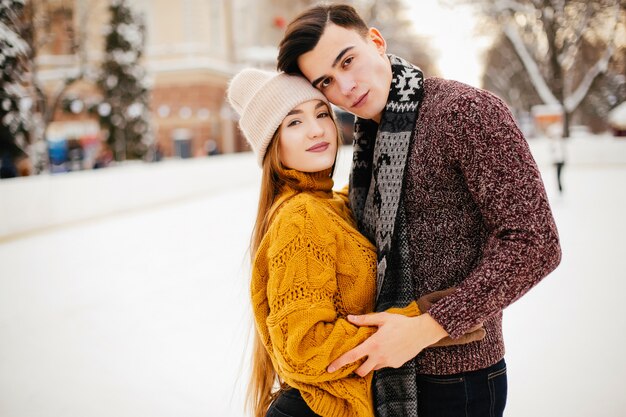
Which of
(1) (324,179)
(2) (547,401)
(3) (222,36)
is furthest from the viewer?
(3) (222,36)

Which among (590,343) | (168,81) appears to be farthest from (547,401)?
(168,81)

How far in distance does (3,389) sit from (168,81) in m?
25.4

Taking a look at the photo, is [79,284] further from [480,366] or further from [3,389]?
[480,366]

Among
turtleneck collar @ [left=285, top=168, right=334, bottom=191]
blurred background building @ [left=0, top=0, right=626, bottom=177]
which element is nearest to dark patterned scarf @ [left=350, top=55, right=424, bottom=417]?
turtleneck collar @ [left=285, top=168, right=334, bottom=191]

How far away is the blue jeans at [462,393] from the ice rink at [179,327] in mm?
776

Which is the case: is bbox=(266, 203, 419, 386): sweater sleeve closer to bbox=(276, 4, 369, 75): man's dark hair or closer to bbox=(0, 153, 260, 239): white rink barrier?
bbox=(276, 4, 369, 75): man's dark hair

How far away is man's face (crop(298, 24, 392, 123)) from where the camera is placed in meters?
1.42

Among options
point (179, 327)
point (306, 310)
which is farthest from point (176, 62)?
point (306, 310)

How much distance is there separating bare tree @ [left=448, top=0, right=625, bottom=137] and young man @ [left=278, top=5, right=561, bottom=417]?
59.8 feet

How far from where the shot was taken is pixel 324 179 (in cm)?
159

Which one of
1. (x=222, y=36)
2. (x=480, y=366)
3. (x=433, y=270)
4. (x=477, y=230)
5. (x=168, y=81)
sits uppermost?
(x=222, y=36)

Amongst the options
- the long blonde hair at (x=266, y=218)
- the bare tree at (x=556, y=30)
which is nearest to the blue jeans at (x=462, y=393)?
the long blonde hair at (x=266, y=218)

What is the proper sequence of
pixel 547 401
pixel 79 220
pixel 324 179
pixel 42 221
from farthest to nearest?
1. pixel 79 220
2. pixel 42 221
3. pixel 547 401
4. pixel 324 179

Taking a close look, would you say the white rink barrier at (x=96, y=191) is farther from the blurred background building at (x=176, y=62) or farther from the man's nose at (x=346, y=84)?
the man's nose at (x=346, y=84)
